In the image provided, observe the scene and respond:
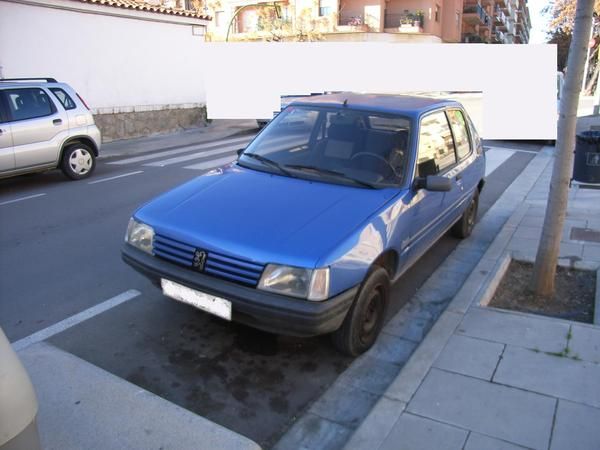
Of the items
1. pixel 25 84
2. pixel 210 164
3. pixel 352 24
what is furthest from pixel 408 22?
pixel 25 84

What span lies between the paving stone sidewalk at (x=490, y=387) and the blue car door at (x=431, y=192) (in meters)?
0.60

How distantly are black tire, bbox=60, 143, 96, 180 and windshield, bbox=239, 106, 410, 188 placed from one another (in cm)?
589

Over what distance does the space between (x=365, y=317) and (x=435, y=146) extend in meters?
1.83

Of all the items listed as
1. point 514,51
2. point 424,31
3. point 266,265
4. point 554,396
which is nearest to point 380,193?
point 266,265

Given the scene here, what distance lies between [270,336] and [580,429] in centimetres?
206

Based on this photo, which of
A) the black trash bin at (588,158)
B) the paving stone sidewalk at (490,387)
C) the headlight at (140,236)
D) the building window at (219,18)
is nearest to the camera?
the paving stone sidewalk at (490,387)

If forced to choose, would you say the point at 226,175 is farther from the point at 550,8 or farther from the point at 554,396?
the point at 550,8

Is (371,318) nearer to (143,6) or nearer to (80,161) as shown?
(80,161)

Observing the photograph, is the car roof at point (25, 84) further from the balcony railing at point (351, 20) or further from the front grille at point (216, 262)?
the balcony railing at point (351, 20)

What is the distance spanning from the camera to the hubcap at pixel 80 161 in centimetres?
913

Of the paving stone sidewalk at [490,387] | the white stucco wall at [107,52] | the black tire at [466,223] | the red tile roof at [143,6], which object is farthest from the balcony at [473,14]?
the paving stone sidewalk at [490,387]

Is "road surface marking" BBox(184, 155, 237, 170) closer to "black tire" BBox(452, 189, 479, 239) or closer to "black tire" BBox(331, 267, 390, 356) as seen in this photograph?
"black tire" BBox(452, 189, 479, 239)

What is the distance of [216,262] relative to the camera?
121 inches

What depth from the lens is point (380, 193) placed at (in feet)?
12.0
